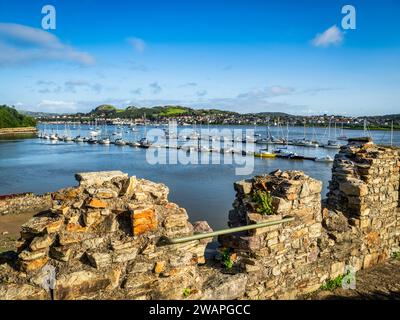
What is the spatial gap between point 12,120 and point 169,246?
502 feet

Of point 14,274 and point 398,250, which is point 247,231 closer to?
point 14,274

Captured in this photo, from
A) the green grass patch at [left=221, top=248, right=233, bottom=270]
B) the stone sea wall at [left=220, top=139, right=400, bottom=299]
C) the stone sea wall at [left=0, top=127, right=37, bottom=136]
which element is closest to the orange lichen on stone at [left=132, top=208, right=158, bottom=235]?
the green grass patch at [left=221, top=248, right=233, bottom=270]

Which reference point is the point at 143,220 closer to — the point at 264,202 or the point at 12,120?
the point at 264,202

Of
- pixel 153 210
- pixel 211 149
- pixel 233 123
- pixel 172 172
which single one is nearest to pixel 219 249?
pixel 153 210

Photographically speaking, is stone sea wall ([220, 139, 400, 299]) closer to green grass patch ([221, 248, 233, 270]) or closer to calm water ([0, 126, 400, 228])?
green grass patch ([221, 248, 233, 270])

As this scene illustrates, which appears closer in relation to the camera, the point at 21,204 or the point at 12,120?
the point at 21,204

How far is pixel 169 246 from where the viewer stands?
4445 mm

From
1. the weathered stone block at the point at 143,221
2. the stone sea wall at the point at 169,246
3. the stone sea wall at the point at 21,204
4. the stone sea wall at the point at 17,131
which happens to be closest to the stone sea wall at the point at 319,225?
the stone sea wall at the point at 169,246

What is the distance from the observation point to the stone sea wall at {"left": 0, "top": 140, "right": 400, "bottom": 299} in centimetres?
389

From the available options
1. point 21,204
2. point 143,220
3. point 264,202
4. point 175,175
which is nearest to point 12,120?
point 175,175

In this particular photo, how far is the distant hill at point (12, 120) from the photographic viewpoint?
132500mm

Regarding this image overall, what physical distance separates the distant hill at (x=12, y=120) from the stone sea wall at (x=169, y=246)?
145602 mm

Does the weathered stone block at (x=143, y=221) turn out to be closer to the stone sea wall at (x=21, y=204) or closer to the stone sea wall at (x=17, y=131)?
the stone sea wall at (x=21, y=204)
